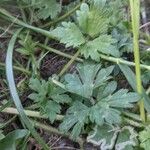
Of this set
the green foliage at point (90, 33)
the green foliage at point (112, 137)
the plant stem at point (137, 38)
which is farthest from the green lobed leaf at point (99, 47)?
the green foliage at point (112, 137)

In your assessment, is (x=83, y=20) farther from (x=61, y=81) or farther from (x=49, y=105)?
(x=49, y=105)

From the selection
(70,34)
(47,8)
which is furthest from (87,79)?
(47,8)

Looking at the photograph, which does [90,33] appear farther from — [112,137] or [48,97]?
[112,137]

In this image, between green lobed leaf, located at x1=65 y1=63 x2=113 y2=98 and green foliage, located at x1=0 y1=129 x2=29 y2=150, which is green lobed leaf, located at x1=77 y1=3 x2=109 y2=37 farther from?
green foliage, located at x1=0 y1=129 x2=29 y2=150

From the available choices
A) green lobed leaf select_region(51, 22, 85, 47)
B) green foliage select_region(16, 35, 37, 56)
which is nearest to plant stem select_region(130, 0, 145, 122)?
green lobed leaf select_region(51, 22, 85, 47)

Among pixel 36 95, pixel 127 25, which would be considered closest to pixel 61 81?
pixel 36 95
